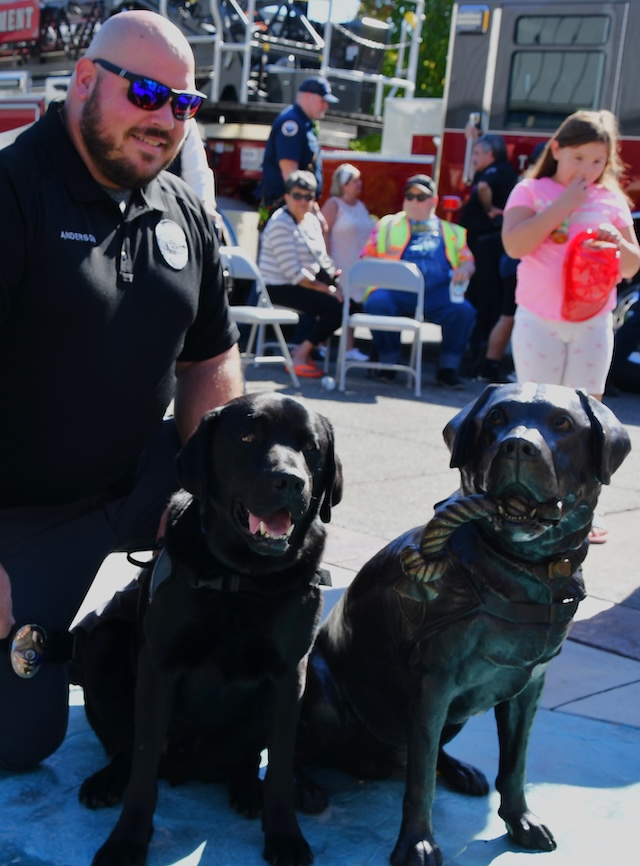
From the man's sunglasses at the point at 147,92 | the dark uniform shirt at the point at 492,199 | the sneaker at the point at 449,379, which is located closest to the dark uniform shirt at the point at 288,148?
the dark uniform shirt at the point at 492,199

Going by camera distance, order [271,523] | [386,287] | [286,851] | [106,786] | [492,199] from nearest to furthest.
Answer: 1. [271,523]
2. [286,851]
3. [106,786]
4. [386,287]
5. [492,199]

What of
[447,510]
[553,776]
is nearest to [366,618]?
[447,510]

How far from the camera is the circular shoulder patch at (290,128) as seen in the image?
1097 cm

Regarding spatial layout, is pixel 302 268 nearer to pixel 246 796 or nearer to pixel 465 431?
pixel 246 796

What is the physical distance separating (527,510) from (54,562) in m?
1.59

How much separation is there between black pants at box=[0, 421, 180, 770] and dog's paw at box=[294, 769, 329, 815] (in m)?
0.70

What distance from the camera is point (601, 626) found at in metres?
4.48

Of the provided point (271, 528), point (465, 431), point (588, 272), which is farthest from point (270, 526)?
point (588, 272)

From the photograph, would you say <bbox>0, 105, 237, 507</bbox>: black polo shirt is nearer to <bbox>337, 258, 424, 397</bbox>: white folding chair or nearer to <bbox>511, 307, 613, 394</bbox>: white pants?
<bbox>511, 307, 613, 394</bbox>: white pants

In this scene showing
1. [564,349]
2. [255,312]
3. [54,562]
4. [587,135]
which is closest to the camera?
[54,562]

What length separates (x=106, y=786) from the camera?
284cm

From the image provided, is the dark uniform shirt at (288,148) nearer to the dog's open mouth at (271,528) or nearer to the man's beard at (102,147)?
the man's beard at (102,147)

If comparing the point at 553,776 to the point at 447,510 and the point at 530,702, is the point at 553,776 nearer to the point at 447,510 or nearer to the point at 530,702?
the point at 530,702

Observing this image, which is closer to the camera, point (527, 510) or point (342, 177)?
point (527, 510)
